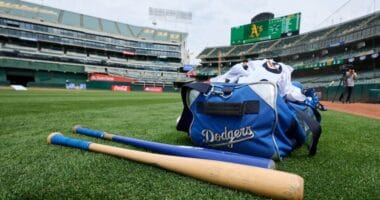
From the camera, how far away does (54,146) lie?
198 centimetres

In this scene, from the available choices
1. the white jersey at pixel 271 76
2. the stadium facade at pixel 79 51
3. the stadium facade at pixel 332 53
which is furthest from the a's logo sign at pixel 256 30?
the white jersey at pixel 271 76

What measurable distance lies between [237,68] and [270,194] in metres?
1.40

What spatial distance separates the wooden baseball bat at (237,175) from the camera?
1054 mm

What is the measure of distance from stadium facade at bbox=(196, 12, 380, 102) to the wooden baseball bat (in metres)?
12.2

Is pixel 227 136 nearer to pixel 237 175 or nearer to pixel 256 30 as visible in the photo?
pixel 237 175

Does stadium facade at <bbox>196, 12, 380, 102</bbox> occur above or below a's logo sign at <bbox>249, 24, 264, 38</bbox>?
below

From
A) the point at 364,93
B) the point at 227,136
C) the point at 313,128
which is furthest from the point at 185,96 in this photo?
the point at 364,93

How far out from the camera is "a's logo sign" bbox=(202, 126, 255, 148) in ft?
5.36

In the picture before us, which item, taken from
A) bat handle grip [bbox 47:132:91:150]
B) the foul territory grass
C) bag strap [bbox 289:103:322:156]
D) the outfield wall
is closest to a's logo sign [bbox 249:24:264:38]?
the outfield wall

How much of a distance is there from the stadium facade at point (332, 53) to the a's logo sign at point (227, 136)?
11.8m

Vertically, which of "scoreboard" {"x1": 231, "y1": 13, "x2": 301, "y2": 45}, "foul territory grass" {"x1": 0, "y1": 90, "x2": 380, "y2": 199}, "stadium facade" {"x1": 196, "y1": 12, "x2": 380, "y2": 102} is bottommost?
"foul territory grass" {"x1": 0, "y1": 90, "x2": 380, "y2": 199}

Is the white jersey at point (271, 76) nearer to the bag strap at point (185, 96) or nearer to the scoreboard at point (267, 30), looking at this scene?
the bag strap at point (185, 96)

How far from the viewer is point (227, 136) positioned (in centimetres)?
170

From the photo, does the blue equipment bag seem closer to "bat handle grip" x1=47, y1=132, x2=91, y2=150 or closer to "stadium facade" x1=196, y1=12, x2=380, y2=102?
"bat handle grip" x1=47, y1=132, x2=91, y2=150
